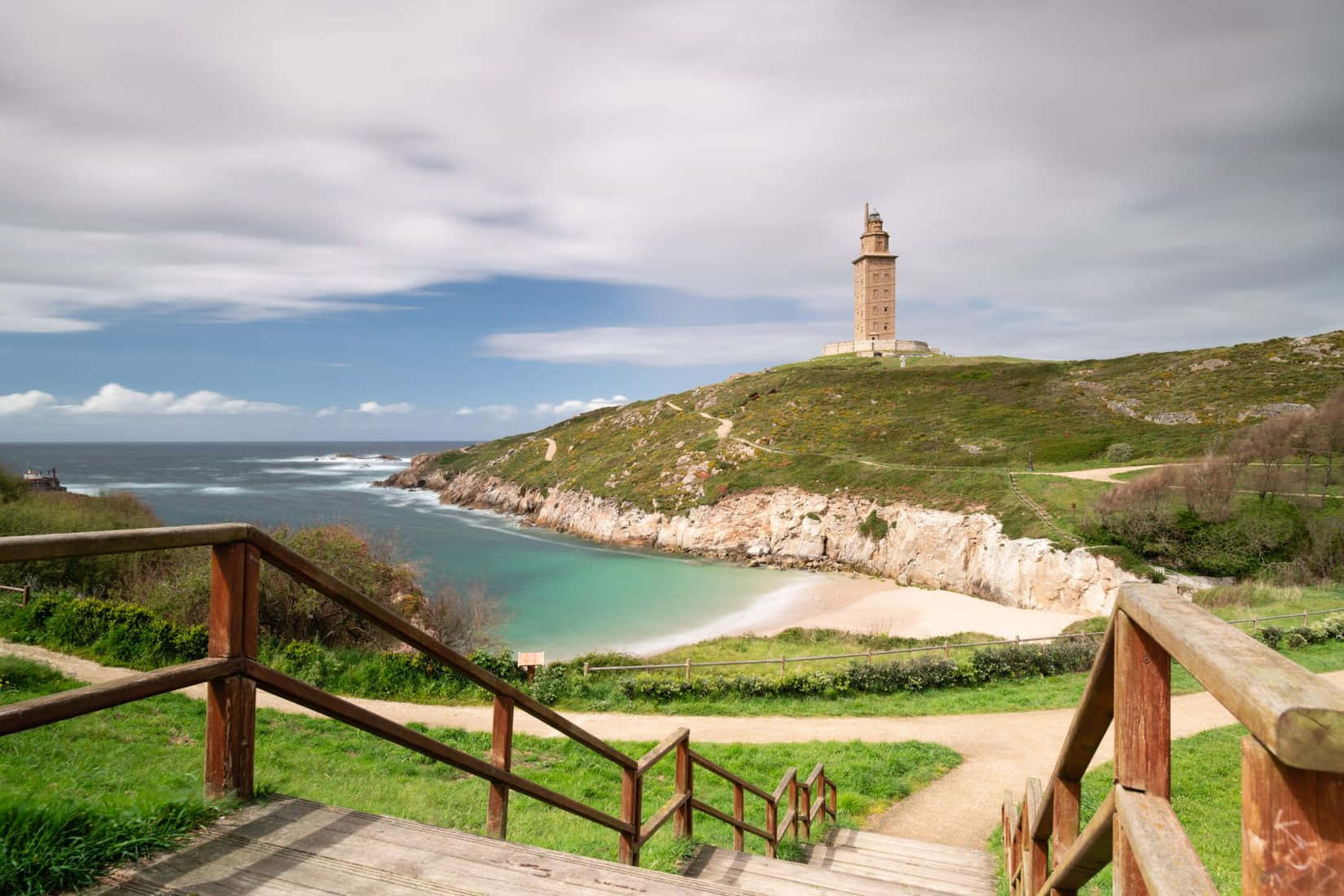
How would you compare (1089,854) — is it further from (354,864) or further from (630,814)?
(630,814)

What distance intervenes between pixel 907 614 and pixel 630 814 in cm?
3203

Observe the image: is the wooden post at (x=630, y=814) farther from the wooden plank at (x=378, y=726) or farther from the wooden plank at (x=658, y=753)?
the wooden plank at (x=378, y=726)


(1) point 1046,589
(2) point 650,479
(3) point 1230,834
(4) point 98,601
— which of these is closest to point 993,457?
(1) point 1046,589

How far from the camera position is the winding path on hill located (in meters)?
11.0

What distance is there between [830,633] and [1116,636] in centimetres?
2820

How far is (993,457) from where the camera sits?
176 ft

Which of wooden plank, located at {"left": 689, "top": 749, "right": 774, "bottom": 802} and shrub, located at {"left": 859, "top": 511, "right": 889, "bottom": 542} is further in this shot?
shrub, located at {"left": 859, "top": 511, "right": 889, "bottom": 542}

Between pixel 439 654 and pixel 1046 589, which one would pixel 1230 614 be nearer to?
pixel 1046 589

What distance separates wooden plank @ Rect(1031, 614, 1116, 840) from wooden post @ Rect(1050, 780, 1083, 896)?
0.15ft

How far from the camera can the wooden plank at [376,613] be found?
9.59 ft

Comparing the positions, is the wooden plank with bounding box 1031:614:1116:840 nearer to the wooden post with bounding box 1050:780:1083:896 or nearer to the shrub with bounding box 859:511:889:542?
the wooden post with bounding box 1050:780:1083:896

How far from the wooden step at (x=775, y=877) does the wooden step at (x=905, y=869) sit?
1.78m

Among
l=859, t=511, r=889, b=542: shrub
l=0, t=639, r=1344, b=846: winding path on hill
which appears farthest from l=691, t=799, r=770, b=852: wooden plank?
l=859, t=511, r=889, b=542: shrub

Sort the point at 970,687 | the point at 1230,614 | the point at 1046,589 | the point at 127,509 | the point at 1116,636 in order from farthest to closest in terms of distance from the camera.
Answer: the point at 1046,589, the point at 127,509, the point at 1230,614, the point at 970,687, the point at 1116,636
